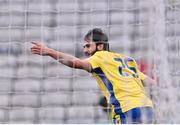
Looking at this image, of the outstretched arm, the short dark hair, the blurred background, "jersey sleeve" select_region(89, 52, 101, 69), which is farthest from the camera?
the blurred background

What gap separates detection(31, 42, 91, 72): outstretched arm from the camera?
9.48 ft

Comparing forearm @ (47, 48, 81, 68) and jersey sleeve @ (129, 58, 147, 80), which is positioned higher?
forearm @ (47, 48, 81, 68)

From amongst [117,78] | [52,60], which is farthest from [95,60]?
[52,60]

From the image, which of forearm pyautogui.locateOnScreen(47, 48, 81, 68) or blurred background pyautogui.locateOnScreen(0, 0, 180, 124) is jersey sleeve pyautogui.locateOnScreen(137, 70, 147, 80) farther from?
blurred background pyautogui.locateOnScreen(0, 0, 180, 124)

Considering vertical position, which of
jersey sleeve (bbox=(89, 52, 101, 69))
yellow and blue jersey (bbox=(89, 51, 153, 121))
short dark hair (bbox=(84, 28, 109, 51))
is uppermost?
short dark hair (bbox=(84, 28, 109, 51))

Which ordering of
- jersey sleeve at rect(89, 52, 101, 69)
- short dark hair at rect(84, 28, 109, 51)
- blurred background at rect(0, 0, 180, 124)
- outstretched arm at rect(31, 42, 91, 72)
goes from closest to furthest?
outstretched arm at rect(31, 42, 91, 72)
jersey sleeve at rect(89, 52, 101, 69)
short dark hair at rect(84, 28, 109, 51)
blurred background at rect(0, 0, 180, 124)

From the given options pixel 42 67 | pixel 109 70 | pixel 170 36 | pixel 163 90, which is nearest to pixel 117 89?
pixel 109 70

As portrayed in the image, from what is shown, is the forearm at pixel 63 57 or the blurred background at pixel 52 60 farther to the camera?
the blurred background at pixel 52 60

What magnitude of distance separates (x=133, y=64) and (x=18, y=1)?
3.61 feet

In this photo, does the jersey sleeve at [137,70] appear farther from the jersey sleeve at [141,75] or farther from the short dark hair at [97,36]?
the short dark hair at [97,36]

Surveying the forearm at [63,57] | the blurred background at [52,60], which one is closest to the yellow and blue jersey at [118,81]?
the forearm at [63,57]

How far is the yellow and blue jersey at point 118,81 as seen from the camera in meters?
3.11

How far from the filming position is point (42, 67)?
454 cm

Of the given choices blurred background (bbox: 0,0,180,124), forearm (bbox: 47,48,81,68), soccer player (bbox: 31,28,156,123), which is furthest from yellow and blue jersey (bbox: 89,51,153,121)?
blurred background (bbox: 0,0,180,124)
